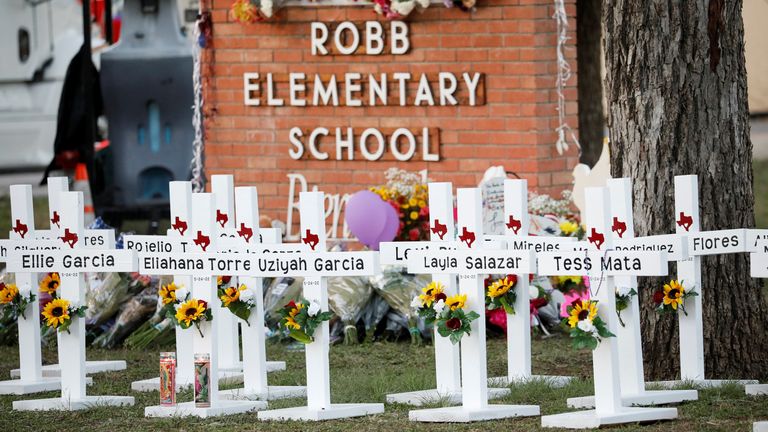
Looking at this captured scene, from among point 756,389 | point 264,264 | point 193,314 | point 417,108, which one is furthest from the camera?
point 417,108

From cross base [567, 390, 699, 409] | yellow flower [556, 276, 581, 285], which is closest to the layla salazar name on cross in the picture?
cross base [567, 390, 699, 409]

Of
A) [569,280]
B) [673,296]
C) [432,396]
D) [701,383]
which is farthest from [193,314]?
[569,280]

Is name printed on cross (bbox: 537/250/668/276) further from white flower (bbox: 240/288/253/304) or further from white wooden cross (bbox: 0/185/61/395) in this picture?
white wooden cross (bbox: 0/185/61/395)

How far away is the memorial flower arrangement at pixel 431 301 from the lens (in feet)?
25.0

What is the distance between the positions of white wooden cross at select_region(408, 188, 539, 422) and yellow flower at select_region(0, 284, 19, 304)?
2.48 metres

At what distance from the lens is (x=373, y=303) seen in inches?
427

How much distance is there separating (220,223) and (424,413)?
1.90 m

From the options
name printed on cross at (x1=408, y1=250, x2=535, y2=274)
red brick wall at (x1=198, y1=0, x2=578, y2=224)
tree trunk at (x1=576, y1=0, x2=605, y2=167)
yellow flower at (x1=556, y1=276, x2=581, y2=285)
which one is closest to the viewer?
name printed on cross at (x1=408, y1=250, x2=535, y2=274)

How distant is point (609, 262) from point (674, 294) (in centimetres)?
108

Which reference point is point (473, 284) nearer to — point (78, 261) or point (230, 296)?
point (230, 296)

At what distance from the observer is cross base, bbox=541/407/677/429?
721 cm

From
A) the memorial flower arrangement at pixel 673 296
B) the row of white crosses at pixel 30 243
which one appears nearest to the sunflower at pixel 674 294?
the memorial flower arrangement at pixel 673 296

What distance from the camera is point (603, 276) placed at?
7.23 metres

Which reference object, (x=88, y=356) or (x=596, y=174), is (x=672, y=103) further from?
(x=88, y=356)
